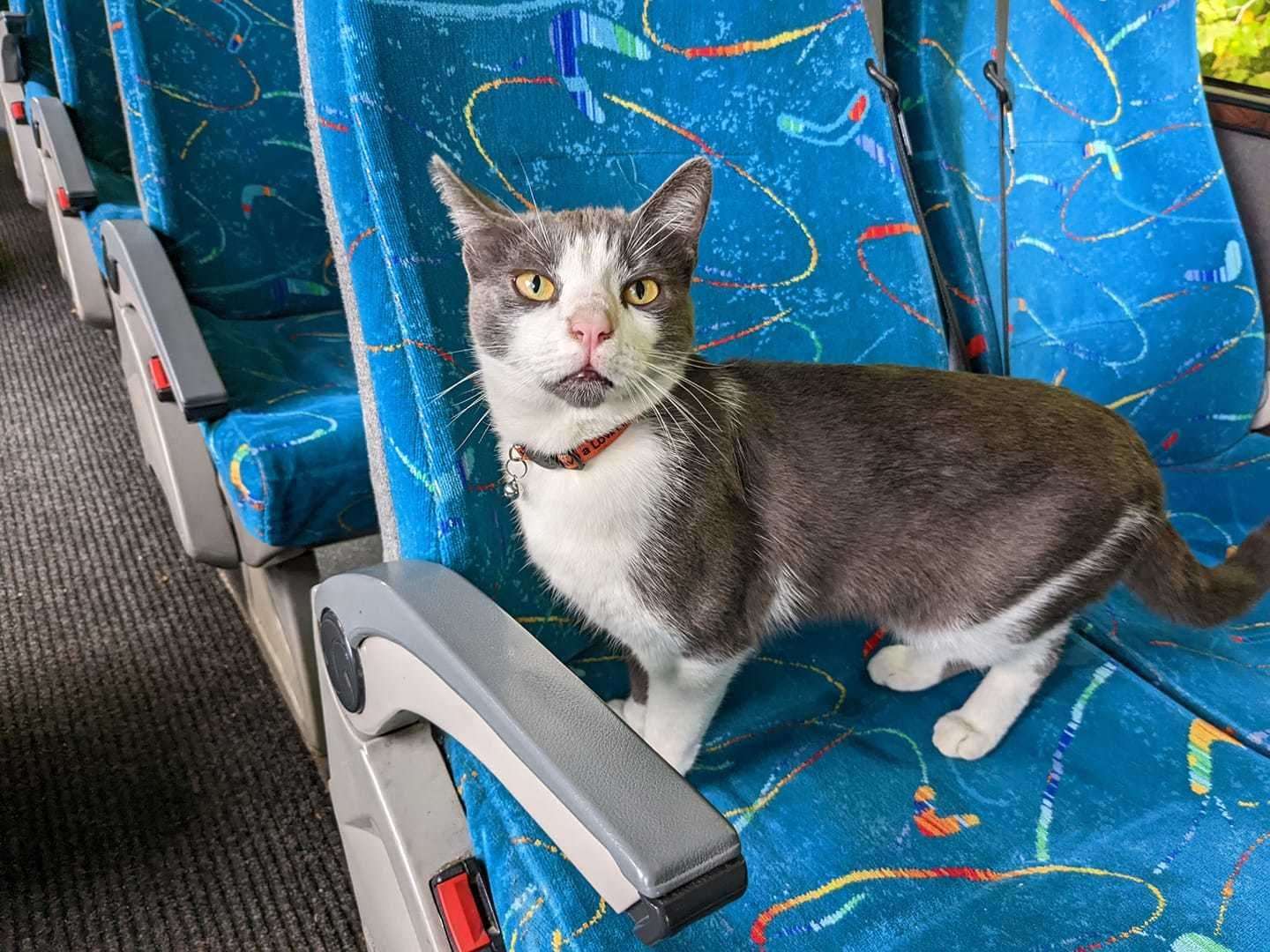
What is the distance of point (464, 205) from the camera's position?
73 centimetres

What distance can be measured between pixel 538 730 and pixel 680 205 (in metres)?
0.46

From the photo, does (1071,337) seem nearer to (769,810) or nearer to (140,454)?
(769,810)

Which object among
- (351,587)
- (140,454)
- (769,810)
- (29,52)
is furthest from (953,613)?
(29,52)

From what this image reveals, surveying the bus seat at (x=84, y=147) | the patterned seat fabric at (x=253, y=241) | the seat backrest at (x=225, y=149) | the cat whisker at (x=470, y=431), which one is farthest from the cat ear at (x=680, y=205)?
the bus seat at (x=84, y=147)

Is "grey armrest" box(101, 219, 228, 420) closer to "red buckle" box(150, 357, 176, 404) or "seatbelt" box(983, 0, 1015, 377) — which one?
"red buckle" box(150, 357, 176, 404)

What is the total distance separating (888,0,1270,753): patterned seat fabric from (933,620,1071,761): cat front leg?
43 centimetres

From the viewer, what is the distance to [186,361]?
1.17 m

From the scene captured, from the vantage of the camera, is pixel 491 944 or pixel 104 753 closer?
pixel 491 944

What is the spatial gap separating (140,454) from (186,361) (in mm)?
997

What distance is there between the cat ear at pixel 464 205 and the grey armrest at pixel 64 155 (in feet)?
3.92

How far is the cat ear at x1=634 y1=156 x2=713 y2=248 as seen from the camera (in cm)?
75

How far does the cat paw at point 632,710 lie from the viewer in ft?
2.99

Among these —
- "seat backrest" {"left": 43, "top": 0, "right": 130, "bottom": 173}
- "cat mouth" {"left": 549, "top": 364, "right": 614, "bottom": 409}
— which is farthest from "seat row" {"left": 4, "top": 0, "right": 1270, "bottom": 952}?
"seat backrest" {"left": 43, "top": 0, "right": 130, "bottom": 173}

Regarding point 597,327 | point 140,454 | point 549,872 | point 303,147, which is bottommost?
point 140,454
